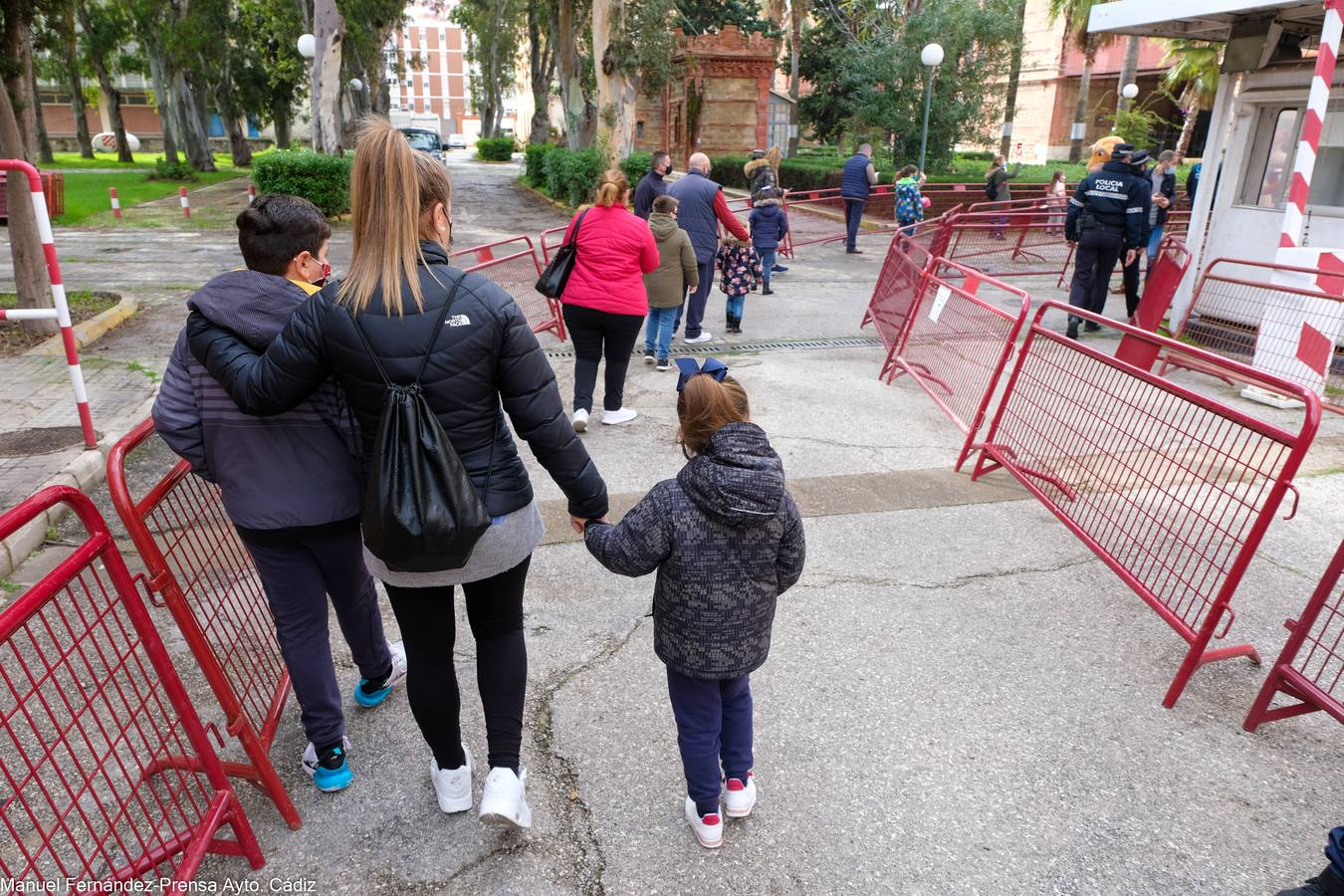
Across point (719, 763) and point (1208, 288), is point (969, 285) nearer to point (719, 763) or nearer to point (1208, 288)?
point (1208, 288)

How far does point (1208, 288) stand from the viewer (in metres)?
9.05

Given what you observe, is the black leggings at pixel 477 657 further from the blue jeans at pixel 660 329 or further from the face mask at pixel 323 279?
the blue jeans at pixel 660 329

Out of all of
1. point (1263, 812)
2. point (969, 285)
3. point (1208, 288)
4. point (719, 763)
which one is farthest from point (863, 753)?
point (1208, 288)

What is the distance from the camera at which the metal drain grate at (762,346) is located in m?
8.48

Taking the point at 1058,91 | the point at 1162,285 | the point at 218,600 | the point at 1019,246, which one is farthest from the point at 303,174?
the point at 1058,91

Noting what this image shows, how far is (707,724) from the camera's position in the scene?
2.50 metres

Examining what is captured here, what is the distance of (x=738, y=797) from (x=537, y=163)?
91.0 feet

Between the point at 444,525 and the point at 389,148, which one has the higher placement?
the point at 389,148

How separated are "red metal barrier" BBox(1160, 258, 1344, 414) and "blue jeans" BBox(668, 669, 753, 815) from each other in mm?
4792

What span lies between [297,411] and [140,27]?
105 ft

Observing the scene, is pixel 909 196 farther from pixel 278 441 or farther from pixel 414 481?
pixel 414 481

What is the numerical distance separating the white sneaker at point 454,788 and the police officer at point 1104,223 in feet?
24.8

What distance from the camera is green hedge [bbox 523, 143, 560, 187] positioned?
26844 mm

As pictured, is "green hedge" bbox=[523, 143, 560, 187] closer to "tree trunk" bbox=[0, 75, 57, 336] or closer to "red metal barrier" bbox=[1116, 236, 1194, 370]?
"tree trunk" bbox=[0, 75, 57, 336]
